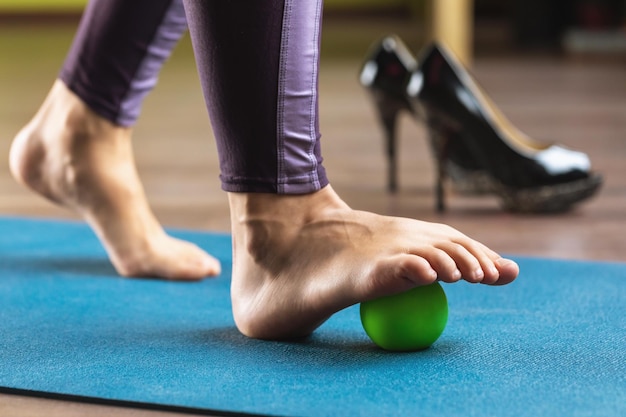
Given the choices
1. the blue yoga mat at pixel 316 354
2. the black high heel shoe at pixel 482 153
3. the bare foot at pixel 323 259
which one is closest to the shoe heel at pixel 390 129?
the black high heel shoe at pixel 482 153

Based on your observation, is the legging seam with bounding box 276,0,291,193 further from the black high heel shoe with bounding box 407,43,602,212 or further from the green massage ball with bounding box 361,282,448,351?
the black high heel shoe with bounding box 407,43,602,212

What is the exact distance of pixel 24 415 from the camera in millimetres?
749

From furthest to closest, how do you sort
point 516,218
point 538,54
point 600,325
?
point 538,54
point 516,218
point 600,325

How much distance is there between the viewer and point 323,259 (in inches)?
34.7

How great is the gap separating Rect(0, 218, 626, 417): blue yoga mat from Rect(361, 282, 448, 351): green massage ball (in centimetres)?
1

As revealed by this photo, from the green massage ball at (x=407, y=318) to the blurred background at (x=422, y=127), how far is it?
0.54m

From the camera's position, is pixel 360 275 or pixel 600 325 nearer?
pixel 360 275

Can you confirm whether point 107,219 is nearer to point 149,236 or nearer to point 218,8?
point 149,236

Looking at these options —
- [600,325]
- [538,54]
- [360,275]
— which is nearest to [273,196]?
[360,275]

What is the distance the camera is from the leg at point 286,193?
841 mm

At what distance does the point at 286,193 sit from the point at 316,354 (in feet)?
0.49

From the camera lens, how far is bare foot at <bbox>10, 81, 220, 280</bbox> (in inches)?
47.7

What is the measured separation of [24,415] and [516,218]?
1028 mm

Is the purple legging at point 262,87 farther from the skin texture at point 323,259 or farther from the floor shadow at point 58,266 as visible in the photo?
the floor shadow at point 58,266
